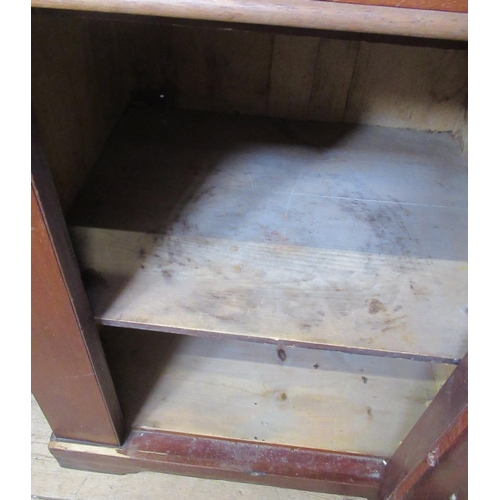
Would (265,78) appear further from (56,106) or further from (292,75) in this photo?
(56,106)

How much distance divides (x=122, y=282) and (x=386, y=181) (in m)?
0.41

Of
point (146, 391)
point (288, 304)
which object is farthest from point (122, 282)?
point (146, 391)

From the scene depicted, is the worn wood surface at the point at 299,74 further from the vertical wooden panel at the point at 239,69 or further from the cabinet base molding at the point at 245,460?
the cabinet base molding at the point at 245,460

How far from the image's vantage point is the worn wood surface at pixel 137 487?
32.3 inches

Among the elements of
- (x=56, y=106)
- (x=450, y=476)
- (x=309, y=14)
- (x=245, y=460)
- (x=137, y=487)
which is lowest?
(x=137, y=487)

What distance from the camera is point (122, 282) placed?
0.53 metres

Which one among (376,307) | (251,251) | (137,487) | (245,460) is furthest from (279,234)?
(137,487)

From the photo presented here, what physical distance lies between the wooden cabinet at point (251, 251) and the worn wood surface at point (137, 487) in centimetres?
6

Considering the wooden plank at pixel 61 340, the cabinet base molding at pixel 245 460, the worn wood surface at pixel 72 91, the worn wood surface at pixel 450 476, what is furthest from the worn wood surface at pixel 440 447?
the worn wood surface at pixel 72 91

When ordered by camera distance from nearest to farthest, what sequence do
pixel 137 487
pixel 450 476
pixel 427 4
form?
pixel 427 4
pixel 450 476
pixel 137 487

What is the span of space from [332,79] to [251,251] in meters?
0.35

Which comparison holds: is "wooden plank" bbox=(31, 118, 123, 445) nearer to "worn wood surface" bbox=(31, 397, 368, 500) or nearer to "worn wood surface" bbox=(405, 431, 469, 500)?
"worn wood surface" bbox=(31, 397, 368, 500)

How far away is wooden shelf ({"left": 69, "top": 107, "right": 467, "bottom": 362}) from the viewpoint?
0.51 meters

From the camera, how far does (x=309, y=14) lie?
0.91ft
